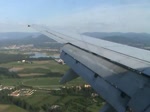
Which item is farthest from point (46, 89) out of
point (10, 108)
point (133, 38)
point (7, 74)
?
point (7, 74)

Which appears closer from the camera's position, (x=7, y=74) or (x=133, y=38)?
(x=133, y=38)

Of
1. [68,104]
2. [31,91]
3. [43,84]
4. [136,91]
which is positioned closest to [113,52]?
[136,91]

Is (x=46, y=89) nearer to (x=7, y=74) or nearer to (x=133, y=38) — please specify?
(x=133, y=38)

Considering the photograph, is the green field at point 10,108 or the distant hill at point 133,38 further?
the green field at point 10,108

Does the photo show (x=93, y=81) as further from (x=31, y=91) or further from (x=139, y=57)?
(x=31, y=91)


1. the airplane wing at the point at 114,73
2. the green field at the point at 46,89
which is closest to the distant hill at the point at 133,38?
the green field at the point at 46,89

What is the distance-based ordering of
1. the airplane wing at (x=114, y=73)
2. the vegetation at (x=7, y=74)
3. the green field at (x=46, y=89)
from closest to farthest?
the airplane wing at (x=114, y=73)
the green field at (x=46, y=89)
the vegetation at (x=7, y=74)

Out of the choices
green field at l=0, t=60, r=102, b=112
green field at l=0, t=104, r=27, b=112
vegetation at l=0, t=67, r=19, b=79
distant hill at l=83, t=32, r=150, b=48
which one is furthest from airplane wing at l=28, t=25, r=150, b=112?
vegetation at l=0, t=67, r=19, b=79

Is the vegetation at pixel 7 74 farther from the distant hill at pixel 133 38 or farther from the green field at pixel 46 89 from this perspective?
the distant hill at pixel 133 38

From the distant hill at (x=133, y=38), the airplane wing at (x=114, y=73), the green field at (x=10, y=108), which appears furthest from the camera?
the green field at (x=10, y=108)
